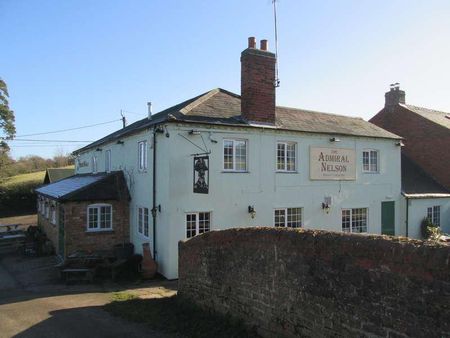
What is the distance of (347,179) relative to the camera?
1831 cm

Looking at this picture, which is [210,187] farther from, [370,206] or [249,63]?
[370,206]

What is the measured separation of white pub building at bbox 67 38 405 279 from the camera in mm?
14438

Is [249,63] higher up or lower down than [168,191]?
higher up

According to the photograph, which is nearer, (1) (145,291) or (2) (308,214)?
(1) (145,291)

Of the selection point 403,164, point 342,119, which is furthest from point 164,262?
point 403,164

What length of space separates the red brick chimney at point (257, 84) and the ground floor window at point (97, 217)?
720 cm

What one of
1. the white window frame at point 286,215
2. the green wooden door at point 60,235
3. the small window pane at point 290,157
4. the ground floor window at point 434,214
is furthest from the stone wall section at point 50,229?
the ground floor window at point 434,214

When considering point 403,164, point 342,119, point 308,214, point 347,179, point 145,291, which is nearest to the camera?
point 145,291

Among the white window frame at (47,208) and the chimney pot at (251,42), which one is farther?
the white window frame at (47,208)

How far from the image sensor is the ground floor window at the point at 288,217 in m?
16.5

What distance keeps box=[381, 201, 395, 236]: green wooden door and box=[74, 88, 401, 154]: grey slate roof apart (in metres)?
3.43

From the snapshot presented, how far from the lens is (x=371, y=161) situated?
19.5 meters

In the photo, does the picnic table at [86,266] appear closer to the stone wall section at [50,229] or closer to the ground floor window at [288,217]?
the stone wall section at [50,229]

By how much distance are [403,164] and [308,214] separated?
11.7 m
